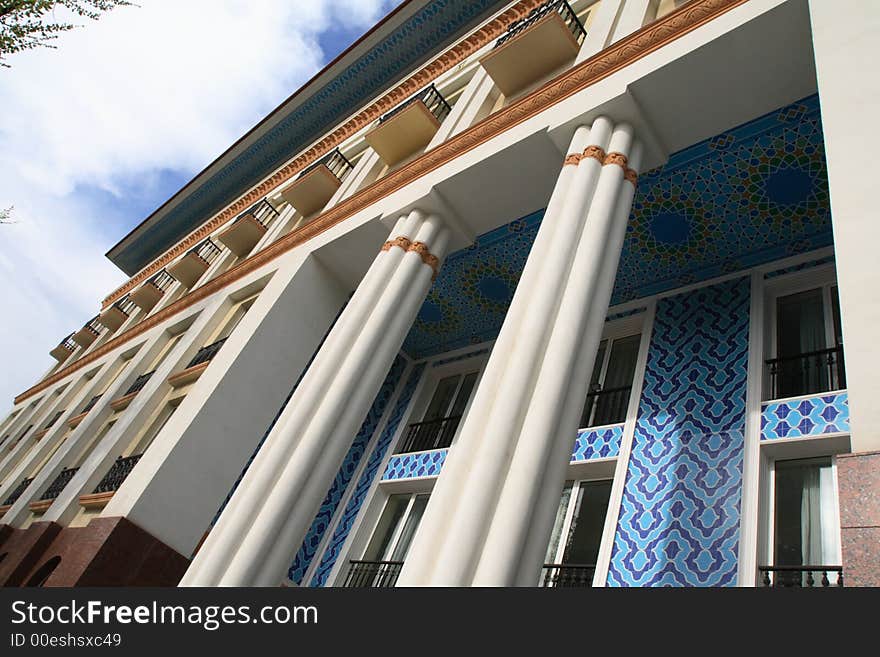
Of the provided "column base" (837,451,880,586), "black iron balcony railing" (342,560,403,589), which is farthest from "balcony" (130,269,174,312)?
"column base" (837,451,880,586)

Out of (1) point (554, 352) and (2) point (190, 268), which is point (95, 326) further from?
(1) point (554, 352)

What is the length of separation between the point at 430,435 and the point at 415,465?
62 centimetres

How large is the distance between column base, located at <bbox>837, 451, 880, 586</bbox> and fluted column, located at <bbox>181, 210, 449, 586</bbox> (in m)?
4.35

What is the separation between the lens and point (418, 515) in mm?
8961

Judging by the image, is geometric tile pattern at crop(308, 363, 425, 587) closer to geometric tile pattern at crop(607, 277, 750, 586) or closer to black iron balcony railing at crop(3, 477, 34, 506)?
geometric tile pattern at crop(607, 277, 750, 586)

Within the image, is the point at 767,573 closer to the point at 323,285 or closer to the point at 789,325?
the point at 789,325

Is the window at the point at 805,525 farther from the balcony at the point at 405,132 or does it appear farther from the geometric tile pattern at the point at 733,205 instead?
the balcony at the point at 405,132

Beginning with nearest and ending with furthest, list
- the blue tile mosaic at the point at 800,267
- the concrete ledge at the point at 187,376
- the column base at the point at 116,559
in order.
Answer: the column base at the point at 116,559, the blue tile mosaic at the point at 800,267, the concrete ledge at the point at 187,376

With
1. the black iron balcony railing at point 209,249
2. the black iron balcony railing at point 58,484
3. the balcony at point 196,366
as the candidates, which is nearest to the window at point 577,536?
the balcony at point 196,366

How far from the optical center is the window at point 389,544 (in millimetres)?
8453

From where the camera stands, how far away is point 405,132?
8969 mm

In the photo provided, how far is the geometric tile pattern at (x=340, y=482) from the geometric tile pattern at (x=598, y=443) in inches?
137

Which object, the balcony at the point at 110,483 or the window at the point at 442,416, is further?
the window at the point at 442,416

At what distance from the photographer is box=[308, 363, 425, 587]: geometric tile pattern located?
353 inches
